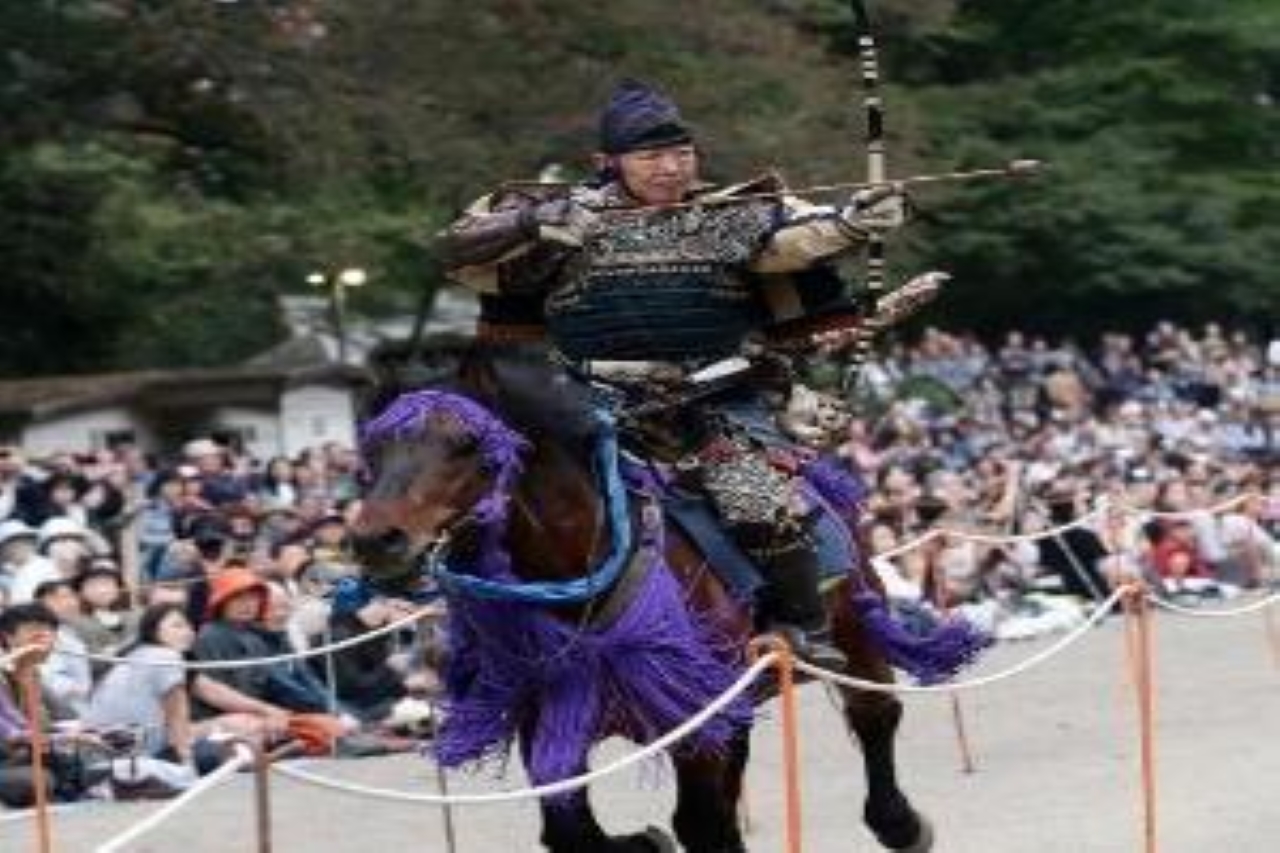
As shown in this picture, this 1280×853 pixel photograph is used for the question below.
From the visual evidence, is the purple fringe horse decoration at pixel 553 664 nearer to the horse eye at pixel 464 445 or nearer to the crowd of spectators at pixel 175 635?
the horse eye at pixel 464 445

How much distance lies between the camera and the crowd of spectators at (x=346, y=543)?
11977 mm

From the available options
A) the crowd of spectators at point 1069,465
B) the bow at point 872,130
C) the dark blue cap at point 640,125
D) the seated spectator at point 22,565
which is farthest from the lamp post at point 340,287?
the dark blue cap at point 640,125

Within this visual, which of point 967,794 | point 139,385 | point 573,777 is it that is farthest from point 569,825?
point 139,385

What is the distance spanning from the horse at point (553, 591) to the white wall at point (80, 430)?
16767mm

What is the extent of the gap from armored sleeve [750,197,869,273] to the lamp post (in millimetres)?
18788

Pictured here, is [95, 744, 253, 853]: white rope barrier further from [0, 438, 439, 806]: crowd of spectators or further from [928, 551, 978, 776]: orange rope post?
[928, 551, 978, 776]: orange rope post

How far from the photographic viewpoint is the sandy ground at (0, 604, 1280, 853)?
411 inches

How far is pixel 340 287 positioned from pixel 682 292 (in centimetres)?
2118

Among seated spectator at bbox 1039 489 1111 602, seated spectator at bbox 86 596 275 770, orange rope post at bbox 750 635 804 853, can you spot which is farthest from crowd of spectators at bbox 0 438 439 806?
seated spectator at bbox 1039 489 1111 602

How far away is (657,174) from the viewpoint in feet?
27.8

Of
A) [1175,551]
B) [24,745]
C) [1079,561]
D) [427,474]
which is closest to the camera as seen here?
[427,474]

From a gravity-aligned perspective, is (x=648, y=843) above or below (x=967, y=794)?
above

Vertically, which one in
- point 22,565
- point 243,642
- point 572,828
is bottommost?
point 572,828

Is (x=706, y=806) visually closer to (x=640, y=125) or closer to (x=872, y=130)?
(x=640, y=125)
